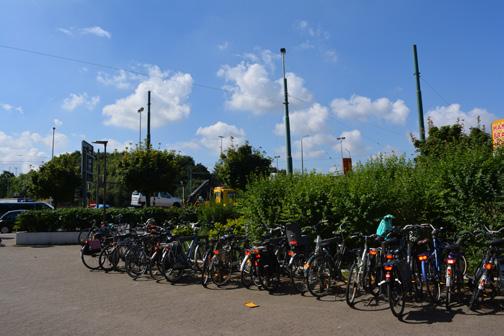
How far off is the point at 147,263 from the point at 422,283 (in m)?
5.49

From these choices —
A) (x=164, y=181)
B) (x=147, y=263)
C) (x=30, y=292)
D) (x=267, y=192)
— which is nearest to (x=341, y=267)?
(x=267, y=192)

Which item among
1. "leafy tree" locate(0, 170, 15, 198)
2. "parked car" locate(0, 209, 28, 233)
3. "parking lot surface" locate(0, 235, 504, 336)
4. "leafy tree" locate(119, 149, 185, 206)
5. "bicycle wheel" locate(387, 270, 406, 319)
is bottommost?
"parking lot surface" locate(0, 235, 504, 336)

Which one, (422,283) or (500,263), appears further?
(422,283)

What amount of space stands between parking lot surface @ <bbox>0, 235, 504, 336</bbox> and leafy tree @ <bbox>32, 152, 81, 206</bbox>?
26.5 metres

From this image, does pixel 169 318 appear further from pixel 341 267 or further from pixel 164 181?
pixel 164 181

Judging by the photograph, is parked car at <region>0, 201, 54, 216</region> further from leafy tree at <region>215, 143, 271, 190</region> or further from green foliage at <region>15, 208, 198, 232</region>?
green foliage at <region>15, 208, 198, 232</region>

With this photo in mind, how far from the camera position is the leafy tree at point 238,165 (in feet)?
98.8

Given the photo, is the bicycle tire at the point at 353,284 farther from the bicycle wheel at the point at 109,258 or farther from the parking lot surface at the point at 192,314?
the bicycle wheel at the point at 109,258

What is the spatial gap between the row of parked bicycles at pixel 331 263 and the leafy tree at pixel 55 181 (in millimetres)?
25044

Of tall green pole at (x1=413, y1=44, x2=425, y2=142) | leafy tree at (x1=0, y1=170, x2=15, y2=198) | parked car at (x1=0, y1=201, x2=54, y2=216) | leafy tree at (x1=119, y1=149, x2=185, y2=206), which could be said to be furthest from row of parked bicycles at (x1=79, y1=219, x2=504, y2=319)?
leafy tree at (x1=0, y1=170, x2=15, y2=198)

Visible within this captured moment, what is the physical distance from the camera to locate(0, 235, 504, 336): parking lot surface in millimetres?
5574

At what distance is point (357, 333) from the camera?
5.36 meters

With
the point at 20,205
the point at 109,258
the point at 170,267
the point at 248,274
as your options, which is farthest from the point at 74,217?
the point at 20,205

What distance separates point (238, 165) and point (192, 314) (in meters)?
23.9
